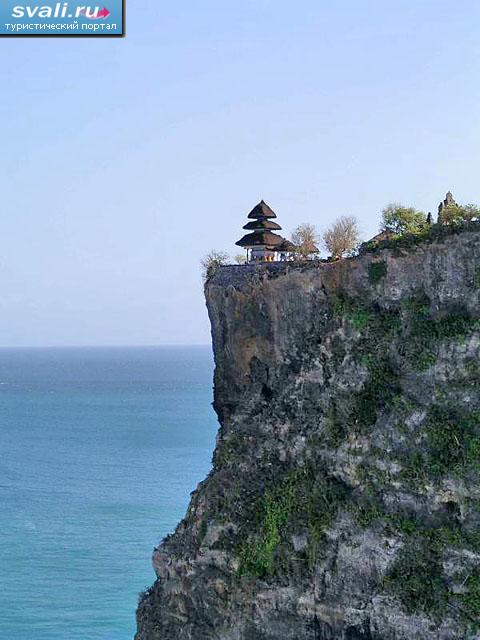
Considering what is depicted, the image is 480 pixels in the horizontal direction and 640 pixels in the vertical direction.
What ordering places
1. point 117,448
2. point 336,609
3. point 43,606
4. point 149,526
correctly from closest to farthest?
point 336,609
point 43,606
point 149,526
point 117,448

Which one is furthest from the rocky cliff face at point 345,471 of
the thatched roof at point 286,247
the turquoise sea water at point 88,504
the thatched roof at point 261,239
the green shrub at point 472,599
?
the turquoise sea water at point 88,504

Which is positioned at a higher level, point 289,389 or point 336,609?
point 289,389

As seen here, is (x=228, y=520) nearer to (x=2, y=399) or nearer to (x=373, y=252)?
(x=373, y=252)

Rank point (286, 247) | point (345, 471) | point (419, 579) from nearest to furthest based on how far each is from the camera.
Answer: point (419, 579)
point (345, 471)
point (286, 247)

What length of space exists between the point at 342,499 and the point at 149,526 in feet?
87.3

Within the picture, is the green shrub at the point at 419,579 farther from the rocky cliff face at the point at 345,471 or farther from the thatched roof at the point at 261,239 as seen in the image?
the thatched roof at the point at 261,239

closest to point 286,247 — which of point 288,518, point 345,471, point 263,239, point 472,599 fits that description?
point 263,239

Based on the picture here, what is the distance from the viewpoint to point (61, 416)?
95.7 meters

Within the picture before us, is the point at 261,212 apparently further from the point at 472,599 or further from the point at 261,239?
the point at 472,599

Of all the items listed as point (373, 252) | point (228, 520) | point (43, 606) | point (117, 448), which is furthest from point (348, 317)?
point (117, 448)

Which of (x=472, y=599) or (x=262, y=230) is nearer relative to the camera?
(x=472, y=599)

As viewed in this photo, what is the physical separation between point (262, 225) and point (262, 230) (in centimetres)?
20

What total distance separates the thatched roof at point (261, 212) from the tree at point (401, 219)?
5.34 meters

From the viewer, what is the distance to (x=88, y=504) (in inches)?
2122
